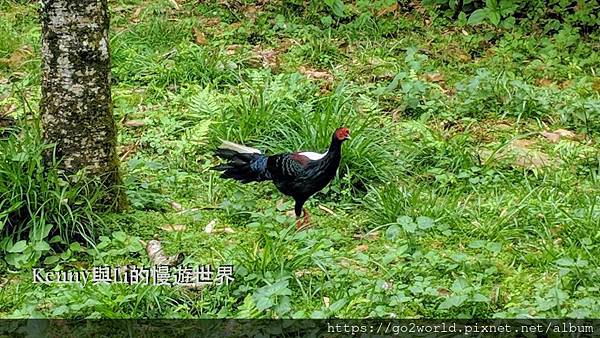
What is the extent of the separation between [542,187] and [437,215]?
743 mm

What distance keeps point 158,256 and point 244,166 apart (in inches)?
27.4

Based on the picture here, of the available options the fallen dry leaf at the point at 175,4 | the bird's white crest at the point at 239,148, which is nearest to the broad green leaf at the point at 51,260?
the bird's white crest at the point at 239,148

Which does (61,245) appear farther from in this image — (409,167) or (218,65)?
(218,65)

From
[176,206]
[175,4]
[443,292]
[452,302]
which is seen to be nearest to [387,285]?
[443,292]

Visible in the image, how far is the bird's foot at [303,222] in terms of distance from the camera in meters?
4.32

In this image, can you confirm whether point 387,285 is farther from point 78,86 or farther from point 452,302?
point 78,86

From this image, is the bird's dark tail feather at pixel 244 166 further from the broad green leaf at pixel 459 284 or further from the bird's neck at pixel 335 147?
the broad green leaf at pixel 459 284

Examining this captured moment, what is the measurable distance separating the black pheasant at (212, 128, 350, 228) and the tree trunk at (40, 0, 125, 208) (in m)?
0.62

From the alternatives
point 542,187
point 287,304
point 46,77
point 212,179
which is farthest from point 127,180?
point 542,187

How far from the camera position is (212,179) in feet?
15.9

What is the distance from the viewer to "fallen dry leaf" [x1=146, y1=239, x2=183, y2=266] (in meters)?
3.98

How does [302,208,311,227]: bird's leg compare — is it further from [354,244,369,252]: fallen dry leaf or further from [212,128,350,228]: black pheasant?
[354,244,369,252]: fallen dry leaf

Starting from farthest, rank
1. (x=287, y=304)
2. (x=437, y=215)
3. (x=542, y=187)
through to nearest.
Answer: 1. (x=542, y=187)
2. (x=437, y=215)
3. (x=287, y=304)

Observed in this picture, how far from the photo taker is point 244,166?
448 cm
